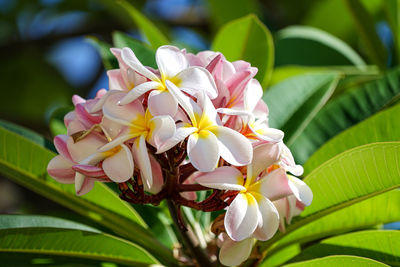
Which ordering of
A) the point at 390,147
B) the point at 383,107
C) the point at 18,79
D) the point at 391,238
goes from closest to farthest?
the point at 390,147 < the point at 391,238 < the point at 383,107 < the point at 18,79

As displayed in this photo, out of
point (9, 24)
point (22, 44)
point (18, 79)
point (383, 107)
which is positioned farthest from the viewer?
point (9, 24)

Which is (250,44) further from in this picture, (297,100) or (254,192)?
(254,192)

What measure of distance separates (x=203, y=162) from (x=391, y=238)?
43 centimetres

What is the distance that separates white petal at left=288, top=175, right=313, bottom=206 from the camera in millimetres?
850

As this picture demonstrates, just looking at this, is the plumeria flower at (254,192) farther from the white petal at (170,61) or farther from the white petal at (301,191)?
the white petal at (170,61)

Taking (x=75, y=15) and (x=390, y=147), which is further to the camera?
(x=75, y=15)

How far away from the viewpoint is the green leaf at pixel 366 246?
998mm

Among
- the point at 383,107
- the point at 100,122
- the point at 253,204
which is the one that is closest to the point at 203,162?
the point at 253,204

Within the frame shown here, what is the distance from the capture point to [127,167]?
786 millimetres

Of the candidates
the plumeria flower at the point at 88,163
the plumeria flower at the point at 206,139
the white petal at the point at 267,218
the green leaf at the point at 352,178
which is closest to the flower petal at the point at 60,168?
the plumeria flower at the point at 88,163

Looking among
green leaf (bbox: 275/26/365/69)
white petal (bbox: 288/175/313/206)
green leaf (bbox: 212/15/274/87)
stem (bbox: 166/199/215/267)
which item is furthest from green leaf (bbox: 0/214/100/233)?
green leaf (bbox: 275/26/365/69)

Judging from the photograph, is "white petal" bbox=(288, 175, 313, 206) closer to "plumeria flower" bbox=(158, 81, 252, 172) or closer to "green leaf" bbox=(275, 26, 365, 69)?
"plumeria flower" bbox=(158, 81, 252, 172)

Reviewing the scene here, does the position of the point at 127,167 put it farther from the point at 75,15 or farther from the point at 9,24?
the point at 9,24

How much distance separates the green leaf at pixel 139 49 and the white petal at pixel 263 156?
0.49 m
